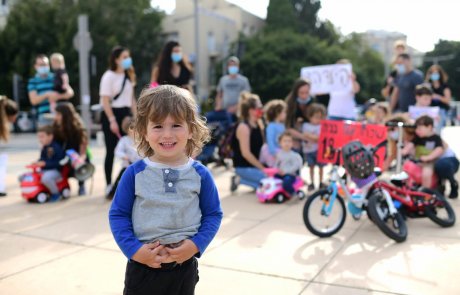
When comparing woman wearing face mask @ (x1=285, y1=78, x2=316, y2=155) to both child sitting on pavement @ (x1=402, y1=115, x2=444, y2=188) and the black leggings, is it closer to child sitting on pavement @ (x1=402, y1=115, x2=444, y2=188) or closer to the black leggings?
child sitting on pavement @ (x1=402, y1=115, x2=444, y2=188)

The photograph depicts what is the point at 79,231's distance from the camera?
461 cm

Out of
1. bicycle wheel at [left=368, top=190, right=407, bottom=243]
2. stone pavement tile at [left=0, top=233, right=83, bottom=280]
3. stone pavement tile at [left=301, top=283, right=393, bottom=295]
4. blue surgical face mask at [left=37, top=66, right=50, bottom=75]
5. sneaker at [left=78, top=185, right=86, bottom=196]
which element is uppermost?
blue surgical face mask at [left=37, top=66, right=50, bottom=75]

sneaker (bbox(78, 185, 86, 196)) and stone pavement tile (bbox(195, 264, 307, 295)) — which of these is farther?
sneaker (bbox(78, 185, 86, 196))

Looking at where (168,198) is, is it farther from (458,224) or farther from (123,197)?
(458,224)

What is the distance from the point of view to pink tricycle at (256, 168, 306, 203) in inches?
235

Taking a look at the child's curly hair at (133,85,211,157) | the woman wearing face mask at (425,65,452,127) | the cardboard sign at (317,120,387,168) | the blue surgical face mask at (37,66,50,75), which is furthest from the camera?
the woman wearing face mask at (425,65,452,127)

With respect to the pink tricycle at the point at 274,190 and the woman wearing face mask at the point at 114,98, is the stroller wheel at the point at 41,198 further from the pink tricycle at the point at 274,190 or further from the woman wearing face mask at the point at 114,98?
the pink tricycle at the point at 274,190

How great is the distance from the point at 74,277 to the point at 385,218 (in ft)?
8.59

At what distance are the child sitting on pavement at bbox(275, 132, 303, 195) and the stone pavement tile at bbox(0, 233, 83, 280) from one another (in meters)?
2.78

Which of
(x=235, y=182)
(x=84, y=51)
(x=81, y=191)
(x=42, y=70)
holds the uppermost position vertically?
(x=84, y=51)

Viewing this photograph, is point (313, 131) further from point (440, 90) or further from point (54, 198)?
point (54, 198)

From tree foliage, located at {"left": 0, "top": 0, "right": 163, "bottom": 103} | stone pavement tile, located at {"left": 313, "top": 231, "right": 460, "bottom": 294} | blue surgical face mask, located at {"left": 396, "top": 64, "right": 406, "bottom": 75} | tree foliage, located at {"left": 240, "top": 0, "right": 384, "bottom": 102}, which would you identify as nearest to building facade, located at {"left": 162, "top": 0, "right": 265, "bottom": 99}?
tree foliage, located at {"left": 240, "top": 0, "right": 384, "bottom": 102}

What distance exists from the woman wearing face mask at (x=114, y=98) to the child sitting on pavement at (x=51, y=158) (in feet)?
1.99

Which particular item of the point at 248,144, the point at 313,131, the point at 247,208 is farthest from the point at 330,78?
the point at 247,208
